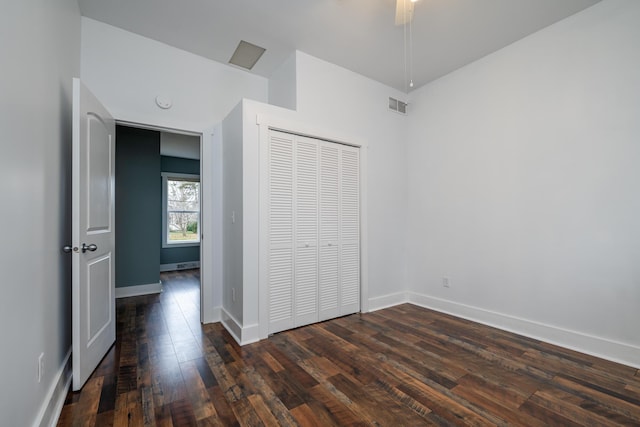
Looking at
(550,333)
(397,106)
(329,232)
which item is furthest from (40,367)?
(397,106)

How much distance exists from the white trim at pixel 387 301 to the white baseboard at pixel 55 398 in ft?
9.35

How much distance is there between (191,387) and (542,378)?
2.50 meters

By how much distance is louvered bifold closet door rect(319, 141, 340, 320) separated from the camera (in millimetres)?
3203

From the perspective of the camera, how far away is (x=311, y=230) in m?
3.13

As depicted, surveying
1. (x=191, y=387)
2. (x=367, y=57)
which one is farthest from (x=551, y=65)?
(x=191, y=387)

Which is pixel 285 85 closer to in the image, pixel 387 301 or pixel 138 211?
pixel 387 301

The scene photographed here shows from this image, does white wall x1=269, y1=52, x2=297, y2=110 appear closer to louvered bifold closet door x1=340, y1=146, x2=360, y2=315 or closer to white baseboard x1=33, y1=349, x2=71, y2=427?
louvered bifold closet door x1=340, y1=146, x2=360, y2=315

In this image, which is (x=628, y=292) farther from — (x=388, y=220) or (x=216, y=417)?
(x=216, y=417)

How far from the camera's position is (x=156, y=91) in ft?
9.68

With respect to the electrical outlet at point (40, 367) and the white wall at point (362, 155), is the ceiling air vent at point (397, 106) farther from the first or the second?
the electrical outlet at point (40, 367)

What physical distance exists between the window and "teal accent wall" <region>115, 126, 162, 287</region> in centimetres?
234

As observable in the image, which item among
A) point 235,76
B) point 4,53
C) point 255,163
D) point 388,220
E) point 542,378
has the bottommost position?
point 542,378

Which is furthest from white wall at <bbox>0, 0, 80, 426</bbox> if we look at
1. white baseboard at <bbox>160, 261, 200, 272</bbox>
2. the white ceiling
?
white baseboard at <bbox>160, 261, 200, 272</bbox>

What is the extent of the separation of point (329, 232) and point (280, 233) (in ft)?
2.09
